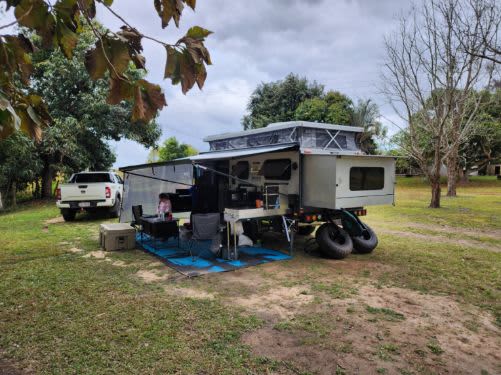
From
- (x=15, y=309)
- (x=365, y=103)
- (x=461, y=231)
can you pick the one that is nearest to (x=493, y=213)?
(x=461, y=231)

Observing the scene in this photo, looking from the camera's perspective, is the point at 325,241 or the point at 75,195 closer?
the point at 325,241

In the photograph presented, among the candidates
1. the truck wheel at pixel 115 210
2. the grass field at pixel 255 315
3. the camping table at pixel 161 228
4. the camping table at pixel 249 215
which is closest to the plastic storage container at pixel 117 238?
the grass field at pixel 255 315

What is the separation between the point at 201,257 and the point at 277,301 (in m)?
2.62

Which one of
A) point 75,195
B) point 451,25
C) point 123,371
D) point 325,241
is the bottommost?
point 123,371

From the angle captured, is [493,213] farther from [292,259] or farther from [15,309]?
[15,309]

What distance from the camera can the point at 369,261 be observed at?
21.7 feet

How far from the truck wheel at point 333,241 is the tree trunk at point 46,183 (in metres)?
15.2

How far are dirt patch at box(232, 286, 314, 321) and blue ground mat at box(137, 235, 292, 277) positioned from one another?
1.31 meters

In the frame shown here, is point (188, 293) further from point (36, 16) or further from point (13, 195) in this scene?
point (13, 195)

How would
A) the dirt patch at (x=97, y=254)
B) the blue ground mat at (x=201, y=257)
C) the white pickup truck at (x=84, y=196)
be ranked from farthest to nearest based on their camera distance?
1. the white pickup truck at (x=84, y=196)
2. the dirt patch at (x=97, y=254)
3. the blue ground mat at (x=201, y=257)

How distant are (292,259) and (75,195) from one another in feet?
24.4

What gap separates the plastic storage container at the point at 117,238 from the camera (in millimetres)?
7434

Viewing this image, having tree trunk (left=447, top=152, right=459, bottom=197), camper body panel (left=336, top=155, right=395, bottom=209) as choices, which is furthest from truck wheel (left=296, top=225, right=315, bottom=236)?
tree trunk (left=447, top=152, right=459, bottom=197)

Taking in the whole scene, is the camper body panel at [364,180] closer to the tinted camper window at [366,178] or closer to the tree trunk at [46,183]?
the tinted camper window at [366,178]
